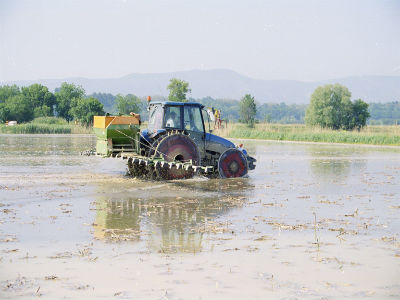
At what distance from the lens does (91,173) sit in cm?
2039

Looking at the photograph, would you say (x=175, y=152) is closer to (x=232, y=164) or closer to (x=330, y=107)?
(x=232, y=164)

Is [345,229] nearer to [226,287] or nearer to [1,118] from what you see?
[226,287]

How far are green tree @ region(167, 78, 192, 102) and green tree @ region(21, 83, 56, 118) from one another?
959 inches

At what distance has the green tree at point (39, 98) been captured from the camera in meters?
81.1

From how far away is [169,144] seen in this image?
1741 centimetres

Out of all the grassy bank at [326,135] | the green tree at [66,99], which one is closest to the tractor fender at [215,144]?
Answer: the grassy bank at [326,135]

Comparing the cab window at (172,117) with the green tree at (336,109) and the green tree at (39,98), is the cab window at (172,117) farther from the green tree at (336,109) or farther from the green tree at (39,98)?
the green tree at (39,98)

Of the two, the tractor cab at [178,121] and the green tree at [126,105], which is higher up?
the green tree at [126,105]

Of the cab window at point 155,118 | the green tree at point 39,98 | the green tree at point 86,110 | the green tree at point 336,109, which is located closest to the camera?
the cab window at point 155,118

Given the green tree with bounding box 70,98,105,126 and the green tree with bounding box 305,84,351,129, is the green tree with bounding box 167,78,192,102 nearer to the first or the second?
the green tree with bounding box 70,98,105,126

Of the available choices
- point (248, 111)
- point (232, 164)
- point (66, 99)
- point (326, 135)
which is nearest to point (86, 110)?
point (66, 99)

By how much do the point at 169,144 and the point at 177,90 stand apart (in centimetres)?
4525

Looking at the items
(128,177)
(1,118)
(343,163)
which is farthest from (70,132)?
(128,177)

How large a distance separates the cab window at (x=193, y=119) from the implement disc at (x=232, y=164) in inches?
44.5
